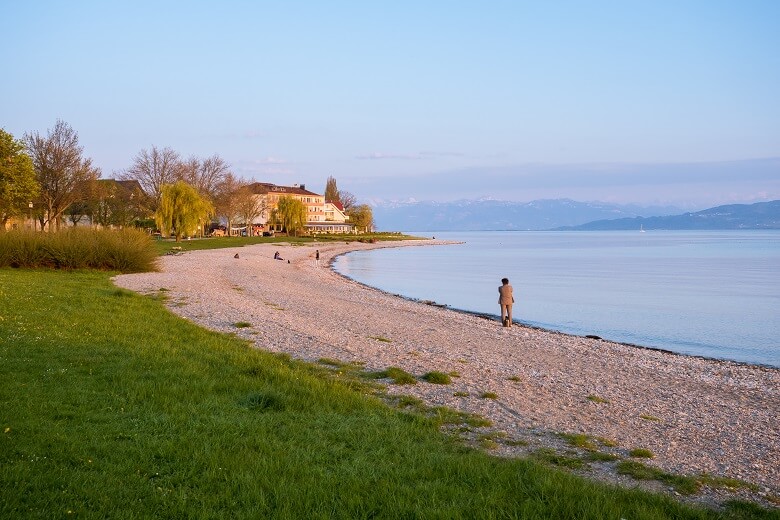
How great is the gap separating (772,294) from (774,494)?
37909 mm

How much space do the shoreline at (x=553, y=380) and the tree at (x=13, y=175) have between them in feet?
67.1

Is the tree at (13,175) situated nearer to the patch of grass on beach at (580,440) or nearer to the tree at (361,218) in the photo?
the patch of grass on beach at (580,440)

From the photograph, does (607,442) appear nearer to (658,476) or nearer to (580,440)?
(580,440)

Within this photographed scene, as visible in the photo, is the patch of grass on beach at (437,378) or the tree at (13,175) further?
the tree at (13,175)

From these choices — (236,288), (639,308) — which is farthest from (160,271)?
(639,308)

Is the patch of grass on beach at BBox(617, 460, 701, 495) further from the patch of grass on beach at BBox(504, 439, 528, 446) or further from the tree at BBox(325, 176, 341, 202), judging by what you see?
the tree at BBox(325, 176, 341, 202)

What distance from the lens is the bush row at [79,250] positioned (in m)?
31.9

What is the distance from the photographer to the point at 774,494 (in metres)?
6.64

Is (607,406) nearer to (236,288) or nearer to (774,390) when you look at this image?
(774,390)

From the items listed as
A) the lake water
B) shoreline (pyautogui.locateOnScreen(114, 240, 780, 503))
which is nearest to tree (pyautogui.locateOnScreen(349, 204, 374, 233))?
the lake water

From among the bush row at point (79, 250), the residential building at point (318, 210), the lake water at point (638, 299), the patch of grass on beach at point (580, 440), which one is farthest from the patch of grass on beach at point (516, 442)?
the residential building at point (318, 210)

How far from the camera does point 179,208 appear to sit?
77.6m

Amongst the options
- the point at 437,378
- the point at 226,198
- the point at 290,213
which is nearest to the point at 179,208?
the point at 226,198

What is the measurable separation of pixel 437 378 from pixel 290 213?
117 metres
